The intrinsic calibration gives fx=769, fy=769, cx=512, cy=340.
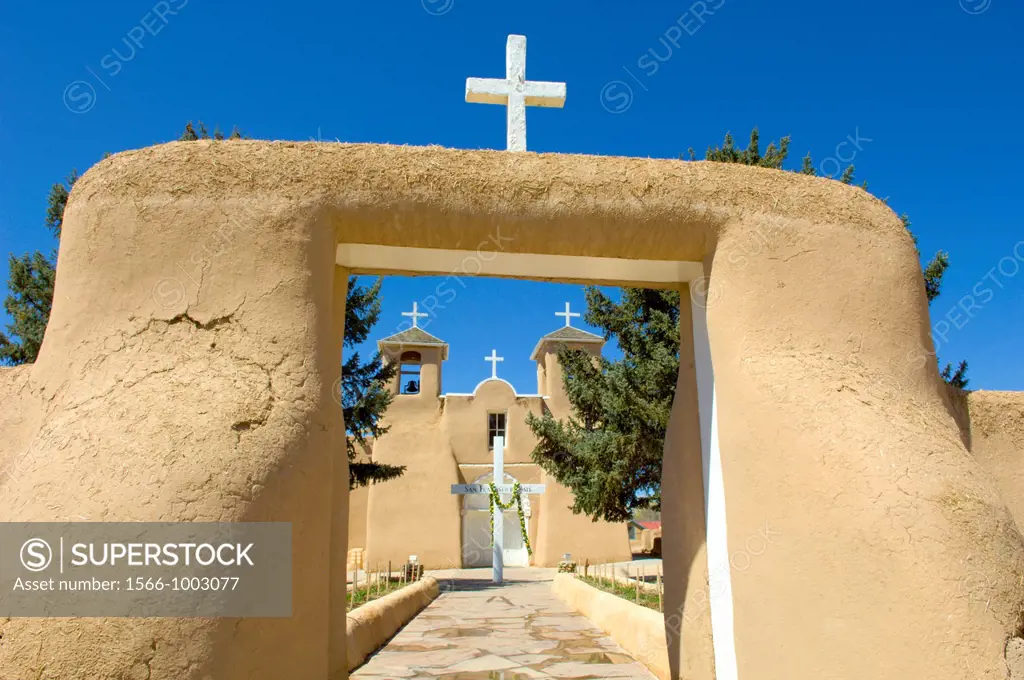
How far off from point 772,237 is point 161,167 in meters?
3.57

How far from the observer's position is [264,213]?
4.24 meters

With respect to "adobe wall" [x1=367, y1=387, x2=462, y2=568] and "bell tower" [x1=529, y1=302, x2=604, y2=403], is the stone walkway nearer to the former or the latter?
"adobe wall" [x1=367, y1=387, x2=462, y2=568]

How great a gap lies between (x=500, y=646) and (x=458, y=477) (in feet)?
→ 44.9

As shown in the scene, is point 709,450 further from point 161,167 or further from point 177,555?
point 161,167

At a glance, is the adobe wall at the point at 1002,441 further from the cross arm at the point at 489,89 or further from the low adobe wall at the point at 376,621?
the low adobe wall at the point at 376,621

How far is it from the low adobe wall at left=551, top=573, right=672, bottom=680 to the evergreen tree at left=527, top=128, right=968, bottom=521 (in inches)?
102

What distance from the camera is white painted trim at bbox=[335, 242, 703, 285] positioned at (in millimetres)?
4980

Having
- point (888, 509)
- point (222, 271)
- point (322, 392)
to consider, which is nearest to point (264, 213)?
point (222, 271)

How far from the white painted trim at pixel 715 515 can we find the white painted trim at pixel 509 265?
40cm

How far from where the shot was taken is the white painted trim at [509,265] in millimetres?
4980

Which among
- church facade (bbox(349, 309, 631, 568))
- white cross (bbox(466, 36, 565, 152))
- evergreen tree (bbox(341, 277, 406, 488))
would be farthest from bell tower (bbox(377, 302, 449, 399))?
white cross (bbox(466, 36, 565, 152))

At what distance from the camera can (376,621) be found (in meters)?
7.64

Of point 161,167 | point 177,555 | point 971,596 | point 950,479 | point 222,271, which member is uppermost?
point 161,167

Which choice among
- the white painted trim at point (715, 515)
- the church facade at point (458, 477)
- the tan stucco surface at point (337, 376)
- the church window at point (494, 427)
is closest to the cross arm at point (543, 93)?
the tan stucco surface at point (337, 376)
